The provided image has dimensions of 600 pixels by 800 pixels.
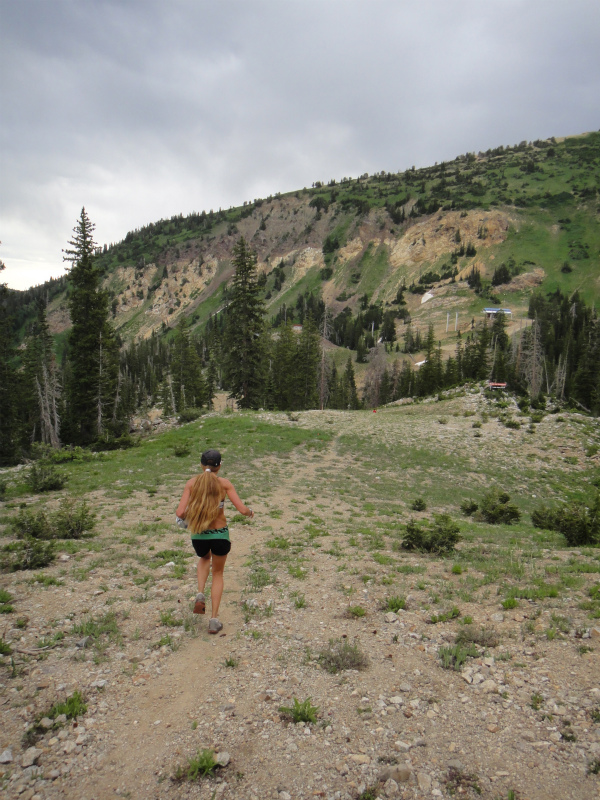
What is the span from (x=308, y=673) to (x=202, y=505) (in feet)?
9.42

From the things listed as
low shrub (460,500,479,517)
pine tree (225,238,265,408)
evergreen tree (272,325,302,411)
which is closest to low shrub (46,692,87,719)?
low shrub (460,500,479,517)

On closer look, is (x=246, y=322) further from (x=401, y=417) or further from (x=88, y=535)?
(x=88, y=535)

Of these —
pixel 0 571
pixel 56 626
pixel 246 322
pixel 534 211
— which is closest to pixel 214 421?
pixel 246 322

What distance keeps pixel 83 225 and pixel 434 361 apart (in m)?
67.1

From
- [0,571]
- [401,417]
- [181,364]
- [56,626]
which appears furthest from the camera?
[181,364]

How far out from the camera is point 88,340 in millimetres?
31938

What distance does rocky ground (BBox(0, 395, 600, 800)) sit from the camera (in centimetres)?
394

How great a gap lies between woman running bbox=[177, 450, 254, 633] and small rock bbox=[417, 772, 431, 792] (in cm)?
364

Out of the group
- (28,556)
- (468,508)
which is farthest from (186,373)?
(28,556)

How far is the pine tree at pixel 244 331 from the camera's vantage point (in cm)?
3991

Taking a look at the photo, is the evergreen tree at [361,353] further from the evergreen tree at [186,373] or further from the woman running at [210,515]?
the woman running at [210,515]

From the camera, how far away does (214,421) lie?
29484 millimetres

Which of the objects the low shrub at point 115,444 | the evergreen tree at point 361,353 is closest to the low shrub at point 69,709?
the low shrub at point 115,444

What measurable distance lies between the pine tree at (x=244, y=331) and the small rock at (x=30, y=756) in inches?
1443
